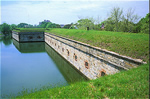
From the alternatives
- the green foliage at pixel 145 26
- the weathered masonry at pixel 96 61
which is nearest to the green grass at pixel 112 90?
the weathered masonry at pixel 96 61

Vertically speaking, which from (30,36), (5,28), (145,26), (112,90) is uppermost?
(5,28)

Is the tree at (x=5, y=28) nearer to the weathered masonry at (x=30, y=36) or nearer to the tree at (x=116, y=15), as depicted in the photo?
the weathered masonry at (x=30, y=36)

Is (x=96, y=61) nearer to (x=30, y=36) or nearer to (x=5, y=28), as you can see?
(x=30, y=36)

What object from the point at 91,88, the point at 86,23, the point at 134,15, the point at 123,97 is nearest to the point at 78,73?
the point at 91,88

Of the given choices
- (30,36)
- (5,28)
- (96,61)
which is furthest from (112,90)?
(5,28)

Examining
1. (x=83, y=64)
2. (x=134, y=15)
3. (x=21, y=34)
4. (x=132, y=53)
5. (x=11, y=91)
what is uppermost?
(x=134, y=15)

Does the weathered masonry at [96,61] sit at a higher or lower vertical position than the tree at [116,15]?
lower

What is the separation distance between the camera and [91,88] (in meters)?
3.78

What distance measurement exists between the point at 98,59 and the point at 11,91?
5.51 m

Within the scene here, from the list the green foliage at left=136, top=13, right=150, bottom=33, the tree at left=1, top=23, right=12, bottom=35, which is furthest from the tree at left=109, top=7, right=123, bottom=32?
the tree at left=1, top=23, right=12, bottom=35

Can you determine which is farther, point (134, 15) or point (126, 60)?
point (134, 15)

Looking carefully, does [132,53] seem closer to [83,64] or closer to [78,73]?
[83,64]

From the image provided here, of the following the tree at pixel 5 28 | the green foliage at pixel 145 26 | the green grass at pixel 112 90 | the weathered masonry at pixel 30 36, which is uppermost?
the tree at pixel 5 28

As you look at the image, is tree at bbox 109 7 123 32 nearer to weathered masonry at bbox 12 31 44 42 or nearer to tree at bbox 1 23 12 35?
weathered masonry at bbox 12 31 44 42
